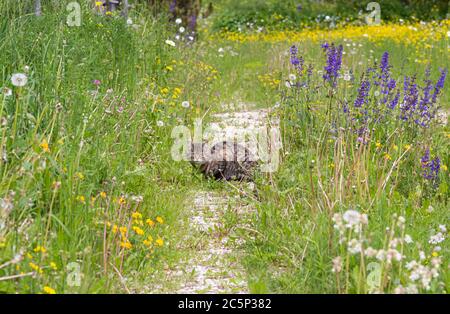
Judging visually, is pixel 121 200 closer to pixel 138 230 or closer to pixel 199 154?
pixel 138 230

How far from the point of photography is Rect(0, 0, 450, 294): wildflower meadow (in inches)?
135

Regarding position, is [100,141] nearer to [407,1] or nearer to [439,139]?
[439,139]

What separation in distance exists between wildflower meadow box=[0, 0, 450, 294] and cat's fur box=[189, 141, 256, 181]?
19 mm

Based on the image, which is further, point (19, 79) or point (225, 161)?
point (225, 161)

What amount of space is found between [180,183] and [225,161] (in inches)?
17.4

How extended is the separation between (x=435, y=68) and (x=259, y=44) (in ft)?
13.3

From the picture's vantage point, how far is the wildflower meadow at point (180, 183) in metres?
3.43

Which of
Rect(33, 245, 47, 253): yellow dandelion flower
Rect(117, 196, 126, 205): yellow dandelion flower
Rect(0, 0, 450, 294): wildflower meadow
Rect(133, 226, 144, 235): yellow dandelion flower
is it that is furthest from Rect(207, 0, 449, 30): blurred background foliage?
Rect(33, 245, 47, 253): yellow dandelion flower

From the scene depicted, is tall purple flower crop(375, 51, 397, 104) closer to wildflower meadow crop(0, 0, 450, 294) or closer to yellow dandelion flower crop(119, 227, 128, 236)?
wildflower meadow crop(0, 0, 450, 294)

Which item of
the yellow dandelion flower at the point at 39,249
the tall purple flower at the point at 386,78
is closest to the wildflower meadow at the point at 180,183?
the yellow dandelion flower at the point at 39,249

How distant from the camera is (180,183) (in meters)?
5.41

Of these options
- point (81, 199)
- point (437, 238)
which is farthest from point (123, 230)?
point (437, 238)

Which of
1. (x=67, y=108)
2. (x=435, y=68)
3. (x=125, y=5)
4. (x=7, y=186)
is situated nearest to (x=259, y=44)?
(x=435, y=68)
